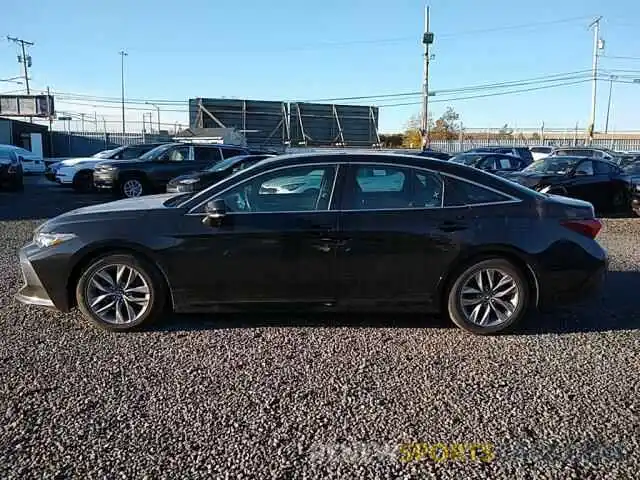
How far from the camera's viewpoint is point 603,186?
43.1ft

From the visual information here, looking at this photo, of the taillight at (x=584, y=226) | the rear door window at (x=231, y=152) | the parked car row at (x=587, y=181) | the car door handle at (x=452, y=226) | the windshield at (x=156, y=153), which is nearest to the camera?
the car door handle at (x=452, y=226)

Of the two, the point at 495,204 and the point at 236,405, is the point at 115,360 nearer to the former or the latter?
the point at 236,405

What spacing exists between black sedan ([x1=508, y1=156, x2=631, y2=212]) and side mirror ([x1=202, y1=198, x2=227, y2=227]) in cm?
987

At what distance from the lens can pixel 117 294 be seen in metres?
4.72

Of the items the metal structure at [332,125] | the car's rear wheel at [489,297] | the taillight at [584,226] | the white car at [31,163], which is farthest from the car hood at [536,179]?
the metal structure at [332,125]

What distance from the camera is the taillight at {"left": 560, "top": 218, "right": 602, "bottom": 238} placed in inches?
192

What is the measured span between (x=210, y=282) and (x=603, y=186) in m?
11.6

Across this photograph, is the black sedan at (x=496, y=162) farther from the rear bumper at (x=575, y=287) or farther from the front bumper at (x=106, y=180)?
the rear bumper at (x=575, y=287)

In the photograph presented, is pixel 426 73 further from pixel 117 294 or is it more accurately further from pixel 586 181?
pixel 117 294

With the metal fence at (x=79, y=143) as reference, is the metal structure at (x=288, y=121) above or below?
above

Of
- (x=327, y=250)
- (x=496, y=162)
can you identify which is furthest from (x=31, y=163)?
(x=327, y=250)

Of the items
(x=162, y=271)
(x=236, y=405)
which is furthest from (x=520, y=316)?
(x=162, y=271)

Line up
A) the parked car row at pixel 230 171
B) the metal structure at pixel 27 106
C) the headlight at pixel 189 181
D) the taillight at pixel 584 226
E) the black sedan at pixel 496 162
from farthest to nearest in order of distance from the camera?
the metal structure at pixel 27 106 → the black sedan at pixel 496 162 → the parked car row at pixel 230 171 → the headlight at pixel 189 181 → the taillight at pixel 584 226

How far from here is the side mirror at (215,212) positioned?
462cm
